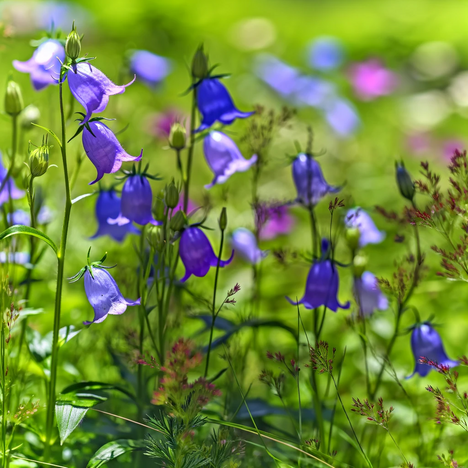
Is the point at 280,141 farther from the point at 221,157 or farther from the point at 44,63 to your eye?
the point at 44,63

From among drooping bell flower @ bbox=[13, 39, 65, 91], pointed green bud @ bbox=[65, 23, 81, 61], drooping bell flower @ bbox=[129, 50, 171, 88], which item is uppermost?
drooping bell flower @ bbox=[129, 50, 171, 88]

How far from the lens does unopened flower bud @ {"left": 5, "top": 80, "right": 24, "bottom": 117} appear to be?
4.66 feet

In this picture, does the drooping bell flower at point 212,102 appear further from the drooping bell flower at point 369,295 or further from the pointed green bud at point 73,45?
the drooping bell flower at point 369,295

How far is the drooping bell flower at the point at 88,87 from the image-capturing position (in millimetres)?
1149

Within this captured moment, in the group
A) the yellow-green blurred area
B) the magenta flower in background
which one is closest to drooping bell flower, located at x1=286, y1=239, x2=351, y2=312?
the yellow-green blurred area

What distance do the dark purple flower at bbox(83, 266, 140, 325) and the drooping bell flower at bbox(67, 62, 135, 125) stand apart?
318 millimetres

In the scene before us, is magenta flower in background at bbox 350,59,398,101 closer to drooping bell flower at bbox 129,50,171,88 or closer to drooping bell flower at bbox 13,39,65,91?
drooping bell flower at bbox 129,50,171,88

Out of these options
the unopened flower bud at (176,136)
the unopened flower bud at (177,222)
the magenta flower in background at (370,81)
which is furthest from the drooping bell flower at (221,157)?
the magenta flower in background at (370,81)

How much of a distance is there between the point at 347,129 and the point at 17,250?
283cm

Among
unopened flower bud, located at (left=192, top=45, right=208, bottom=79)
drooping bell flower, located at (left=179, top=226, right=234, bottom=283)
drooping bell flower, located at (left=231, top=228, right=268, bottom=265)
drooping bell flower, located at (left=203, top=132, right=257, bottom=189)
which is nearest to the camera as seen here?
drooping bell flower, located at (left=179, top=226, right=234, bottom=283)

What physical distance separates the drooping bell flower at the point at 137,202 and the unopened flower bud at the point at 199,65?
33 cm

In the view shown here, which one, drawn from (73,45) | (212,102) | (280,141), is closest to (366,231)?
(212,102)

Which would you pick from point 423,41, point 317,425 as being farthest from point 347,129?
point 423,41

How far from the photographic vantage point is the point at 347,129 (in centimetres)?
393
